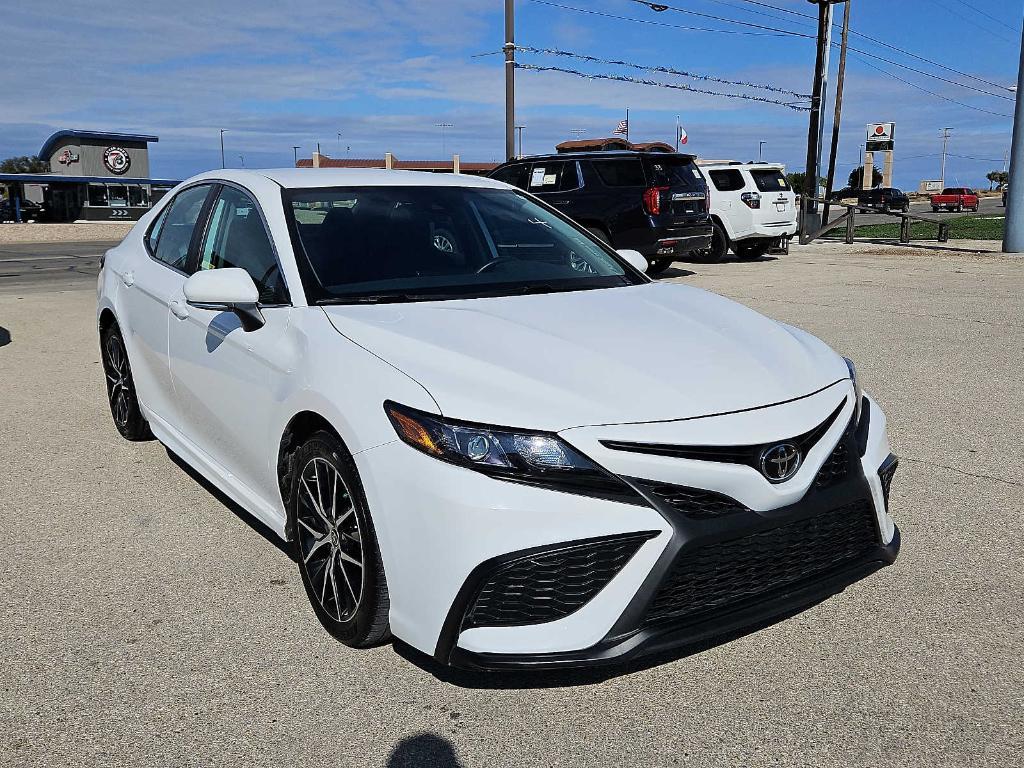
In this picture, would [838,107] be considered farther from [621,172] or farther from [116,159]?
[116,159]

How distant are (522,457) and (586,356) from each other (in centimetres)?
Answer: 56

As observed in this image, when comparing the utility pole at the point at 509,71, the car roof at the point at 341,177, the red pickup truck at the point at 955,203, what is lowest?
the red pickup truck at the point at 955,203

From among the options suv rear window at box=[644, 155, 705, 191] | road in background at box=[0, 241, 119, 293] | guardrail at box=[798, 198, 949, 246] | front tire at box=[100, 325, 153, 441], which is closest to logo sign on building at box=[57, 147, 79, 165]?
road in background at box=[0, 241, 119, 293]

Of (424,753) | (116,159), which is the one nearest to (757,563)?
(424,753)

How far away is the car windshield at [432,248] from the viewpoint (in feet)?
12.1

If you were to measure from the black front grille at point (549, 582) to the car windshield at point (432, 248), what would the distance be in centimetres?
138

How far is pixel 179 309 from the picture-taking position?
4.29 meters

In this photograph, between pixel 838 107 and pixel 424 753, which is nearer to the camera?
pixel 424 753

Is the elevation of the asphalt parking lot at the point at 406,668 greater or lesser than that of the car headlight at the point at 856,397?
lesser

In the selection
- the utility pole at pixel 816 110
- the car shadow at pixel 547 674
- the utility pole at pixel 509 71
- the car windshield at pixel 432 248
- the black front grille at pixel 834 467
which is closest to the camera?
the black front grille at pixel 834 467

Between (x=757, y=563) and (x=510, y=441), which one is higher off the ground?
(x=510, y=441)

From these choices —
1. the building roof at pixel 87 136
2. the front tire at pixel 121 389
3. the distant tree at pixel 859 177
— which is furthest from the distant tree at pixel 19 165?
the front tire at pixel 121 389

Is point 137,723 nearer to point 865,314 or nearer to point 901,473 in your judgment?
point 901,473

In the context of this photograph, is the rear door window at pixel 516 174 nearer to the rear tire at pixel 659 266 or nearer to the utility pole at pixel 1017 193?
the rear tire at pixel 659 266
